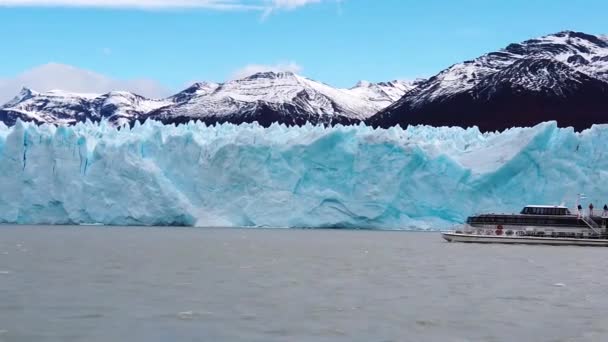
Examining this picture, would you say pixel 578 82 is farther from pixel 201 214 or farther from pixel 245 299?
pixel 245 299

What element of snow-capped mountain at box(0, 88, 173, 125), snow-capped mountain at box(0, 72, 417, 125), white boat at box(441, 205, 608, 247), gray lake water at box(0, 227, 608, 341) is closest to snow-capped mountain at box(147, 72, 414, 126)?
snow-capped mountain at box(0, 72, 417, 125)

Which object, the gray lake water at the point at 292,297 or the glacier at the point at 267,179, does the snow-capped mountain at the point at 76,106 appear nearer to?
the glacier at the point at 267,179

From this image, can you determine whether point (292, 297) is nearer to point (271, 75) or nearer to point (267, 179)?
point (267, 179)

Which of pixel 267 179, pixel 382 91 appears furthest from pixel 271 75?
pixel 267 179

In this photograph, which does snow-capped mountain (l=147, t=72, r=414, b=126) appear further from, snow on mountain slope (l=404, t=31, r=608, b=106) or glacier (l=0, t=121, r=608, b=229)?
glacier (l=0, t=121, r=608, b=229)

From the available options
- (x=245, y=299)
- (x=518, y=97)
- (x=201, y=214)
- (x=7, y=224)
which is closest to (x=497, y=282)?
(x=245, y=299)

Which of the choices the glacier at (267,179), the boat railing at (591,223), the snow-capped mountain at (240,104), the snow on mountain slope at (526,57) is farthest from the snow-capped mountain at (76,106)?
the boat railing at (591,223)
